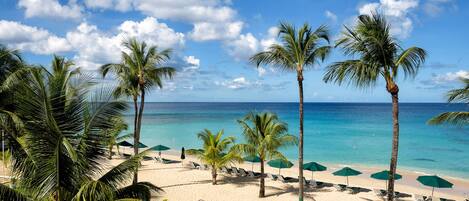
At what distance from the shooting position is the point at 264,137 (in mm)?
17625

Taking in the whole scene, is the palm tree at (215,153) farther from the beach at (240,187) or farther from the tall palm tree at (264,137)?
the tall palm tree at (264,137)

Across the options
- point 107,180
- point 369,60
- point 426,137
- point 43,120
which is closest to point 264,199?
point 369,60

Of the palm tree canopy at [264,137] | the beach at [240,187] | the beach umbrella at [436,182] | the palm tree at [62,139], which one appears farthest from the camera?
the beach at [240,187]

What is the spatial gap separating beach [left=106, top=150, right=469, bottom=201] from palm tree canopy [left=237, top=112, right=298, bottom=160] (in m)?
2.32

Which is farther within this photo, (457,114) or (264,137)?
(264,137)

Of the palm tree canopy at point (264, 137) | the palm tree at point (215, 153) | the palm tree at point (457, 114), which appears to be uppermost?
the palm tree at point (457, 114)

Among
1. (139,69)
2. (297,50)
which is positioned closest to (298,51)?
(297,50)

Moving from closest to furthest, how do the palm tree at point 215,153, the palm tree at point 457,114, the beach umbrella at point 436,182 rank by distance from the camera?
1. the palm tree at point 457,114
2. the beach umbrella at point 436,182
3. the palm tree at point 215,153

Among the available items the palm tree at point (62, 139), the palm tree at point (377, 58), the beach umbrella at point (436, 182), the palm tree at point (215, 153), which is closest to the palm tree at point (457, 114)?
Answer: the palm tree at point (377, 58)

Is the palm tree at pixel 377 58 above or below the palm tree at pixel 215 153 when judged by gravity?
above

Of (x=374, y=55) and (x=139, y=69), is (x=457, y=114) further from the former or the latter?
(x=139, y=69)

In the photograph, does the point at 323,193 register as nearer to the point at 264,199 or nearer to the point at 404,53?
the point at 264,199

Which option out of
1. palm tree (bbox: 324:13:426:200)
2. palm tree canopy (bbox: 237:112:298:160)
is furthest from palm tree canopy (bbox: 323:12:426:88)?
palm tree canopy (bbox: 237:112:298:160)

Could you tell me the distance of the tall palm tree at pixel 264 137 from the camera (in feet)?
56.2
